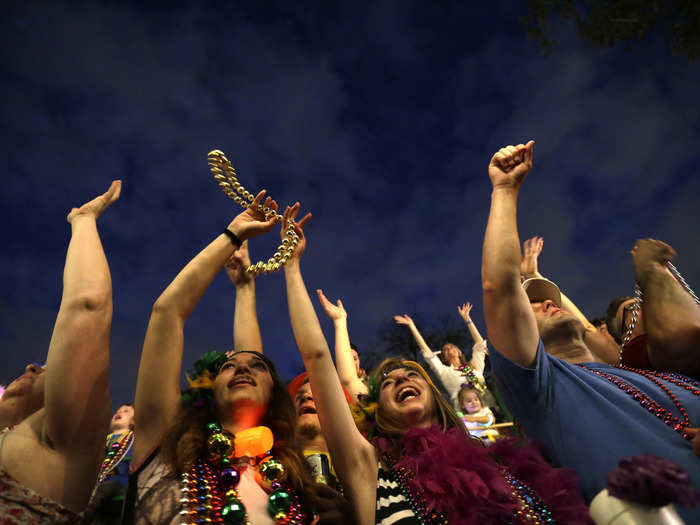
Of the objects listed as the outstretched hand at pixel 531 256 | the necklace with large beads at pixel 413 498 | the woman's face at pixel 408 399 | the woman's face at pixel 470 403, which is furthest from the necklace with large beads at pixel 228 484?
the woman's face at pixel 470 403

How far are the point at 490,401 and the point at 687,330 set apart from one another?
4.95 meters

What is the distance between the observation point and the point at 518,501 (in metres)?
1.83

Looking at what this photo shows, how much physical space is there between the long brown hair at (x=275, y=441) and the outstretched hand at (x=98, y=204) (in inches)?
44.6

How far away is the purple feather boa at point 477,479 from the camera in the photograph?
1.74 meters

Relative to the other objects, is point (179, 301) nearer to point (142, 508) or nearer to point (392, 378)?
point (142, 508)

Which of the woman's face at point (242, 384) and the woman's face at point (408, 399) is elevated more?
the woman's face at point (242, 384)

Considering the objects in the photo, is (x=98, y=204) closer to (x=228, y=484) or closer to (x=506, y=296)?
(x=228, y=484)

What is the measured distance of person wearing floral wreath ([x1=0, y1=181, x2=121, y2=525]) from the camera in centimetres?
145

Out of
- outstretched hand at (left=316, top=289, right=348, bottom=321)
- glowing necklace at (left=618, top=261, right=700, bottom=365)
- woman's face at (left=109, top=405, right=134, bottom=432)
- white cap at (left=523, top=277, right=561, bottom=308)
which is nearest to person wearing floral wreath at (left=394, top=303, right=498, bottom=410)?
outstretched hand at (left=316, top=289, right=348, bottom=321)

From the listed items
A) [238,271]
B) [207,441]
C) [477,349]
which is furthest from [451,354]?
[207,441]

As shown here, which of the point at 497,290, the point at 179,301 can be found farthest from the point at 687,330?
the point at 179,301

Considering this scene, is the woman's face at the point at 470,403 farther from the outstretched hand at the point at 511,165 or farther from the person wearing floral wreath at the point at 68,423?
the person wearing floral wreath at the point at 68,423

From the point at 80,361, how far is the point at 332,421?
1.11m

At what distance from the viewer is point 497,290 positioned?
186 centimetres
